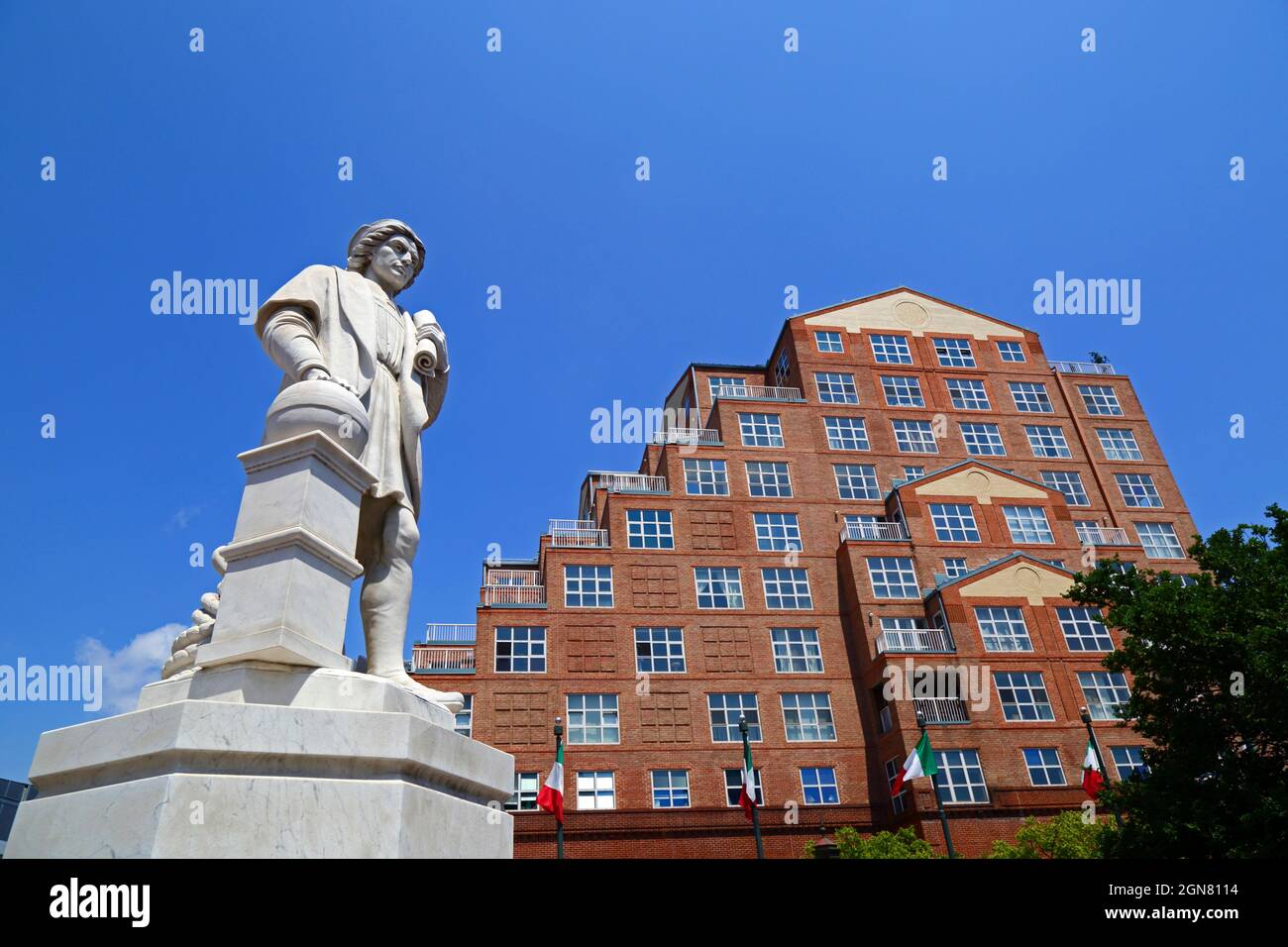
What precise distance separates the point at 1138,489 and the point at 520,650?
127 ft

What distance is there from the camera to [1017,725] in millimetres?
34562

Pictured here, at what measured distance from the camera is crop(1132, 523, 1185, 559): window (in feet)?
151

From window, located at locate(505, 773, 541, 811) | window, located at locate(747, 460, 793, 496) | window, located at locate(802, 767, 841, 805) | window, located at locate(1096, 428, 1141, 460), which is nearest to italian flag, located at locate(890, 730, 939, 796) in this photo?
window, located at locate(802, 767, 841, 805)

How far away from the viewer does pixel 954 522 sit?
42500mm

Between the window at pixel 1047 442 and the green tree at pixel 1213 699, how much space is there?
27398mm

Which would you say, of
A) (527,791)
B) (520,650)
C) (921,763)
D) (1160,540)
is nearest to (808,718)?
(921,763)

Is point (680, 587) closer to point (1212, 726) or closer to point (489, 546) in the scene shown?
point (489, 546)

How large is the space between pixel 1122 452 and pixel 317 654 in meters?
55.7

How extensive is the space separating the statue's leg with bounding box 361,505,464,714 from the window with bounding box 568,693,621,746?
32.3 m

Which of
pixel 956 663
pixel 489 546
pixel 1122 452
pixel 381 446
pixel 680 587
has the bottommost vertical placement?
pixel 381 446

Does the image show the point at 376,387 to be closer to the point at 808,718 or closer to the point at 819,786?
the point at 819,786

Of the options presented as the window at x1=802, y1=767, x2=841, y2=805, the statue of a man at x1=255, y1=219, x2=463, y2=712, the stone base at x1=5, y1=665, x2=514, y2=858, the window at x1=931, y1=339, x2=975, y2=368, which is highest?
the window at x1=931, y1=339, x2=975, y2=368

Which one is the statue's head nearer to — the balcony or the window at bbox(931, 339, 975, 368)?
the balcony
